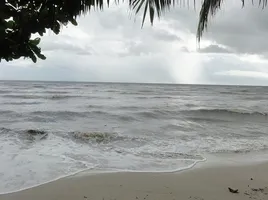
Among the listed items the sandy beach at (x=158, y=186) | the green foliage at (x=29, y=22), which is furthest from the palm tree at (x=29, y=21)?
the sandy beach at (x=158, y=186)

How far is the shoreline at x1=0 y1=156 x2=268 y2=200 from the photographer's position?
519 cm

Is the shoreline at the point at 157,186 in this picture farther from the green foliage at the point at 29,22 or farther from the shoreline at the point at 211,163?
the green foliage at the point at 29,22

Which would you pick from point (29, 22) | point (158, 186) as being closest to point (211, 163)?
point (158, 186)

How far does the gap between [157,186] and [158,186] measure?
0.02 m

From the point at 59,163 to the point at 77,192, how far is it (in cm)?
194

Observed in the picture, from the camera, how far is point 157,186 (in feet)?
18.7

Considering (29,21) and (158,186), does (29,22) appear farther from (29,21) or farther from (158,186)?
(158,186)

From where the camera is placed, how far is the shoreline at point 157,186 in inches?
204

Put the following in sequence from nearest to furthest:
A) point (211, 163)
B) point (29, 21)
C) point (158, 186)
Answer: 1. point (29, 21)
2. point (158, 186)
3. point (211, 163)

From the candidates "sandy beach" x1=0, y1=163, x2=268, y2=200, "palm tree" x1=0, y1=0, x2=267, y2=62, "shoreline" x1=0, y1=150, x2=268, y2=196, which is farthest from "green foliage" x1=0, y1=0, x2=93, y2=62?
"shoreline" x1=0, y1=150, x2=268, y2=196

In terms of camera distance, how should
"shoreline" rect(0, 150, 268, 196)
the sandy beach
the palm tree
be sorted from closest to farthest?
the palm tree, the sandy beach, "shoreline" rect(0, 150, 268, 196)

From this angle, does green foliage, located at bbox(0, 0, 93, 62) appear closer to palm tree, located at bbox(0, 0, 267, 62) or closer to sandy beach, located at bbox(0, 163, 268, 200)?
palm tree, located at bbox(0, 0, 267, 62)

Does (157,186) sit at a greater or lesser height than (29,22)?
lesser

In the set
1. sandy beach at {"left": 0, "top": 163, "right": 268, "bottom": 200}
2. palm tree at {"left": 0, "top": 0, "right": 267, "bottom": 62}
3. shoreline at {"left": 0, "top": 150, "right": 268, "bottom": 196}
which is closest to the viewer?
palm tree at {"left": 0, "top": 0, "right": 267, "bottom": 62}
